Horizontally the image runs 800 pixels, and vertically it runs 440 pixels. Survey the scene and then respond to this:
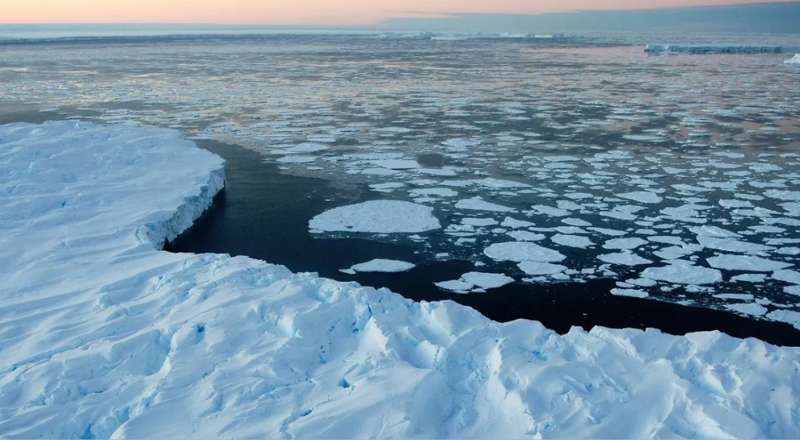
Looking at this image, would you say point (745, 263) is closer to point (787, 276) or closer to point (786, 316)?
point (787, 276)

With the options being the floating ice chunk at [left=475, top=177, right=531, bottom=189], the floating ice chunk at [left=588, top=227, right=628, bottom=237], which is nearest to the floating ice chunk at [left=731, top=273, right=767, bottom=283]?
the floating ice chunk at [left=588, top=227, right=628, bottom=237]

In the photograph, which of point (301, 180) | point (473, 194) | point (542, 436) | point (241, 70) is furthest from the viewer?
point (241, 70)

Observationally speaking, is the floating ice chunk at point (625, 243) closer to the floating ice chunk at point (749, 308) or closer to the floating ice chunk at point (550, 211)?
the floating ice chunk at point (550, 211)

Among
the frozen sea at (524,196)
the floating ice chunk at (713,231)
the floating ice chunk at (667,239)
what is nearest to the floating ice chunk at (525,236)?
the frozen sea at (524,196)

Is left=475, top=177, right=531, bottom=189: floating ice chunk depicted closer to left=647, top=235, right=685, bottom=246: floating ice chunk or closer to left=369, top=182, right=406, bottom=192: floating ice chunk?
left=369, top=182, right=406, bottom=192: floating ice chunk

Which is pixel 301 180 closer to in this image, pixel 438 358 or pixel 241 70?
pixel 438 358

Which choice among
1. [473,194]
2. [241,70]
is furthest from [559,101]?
[241,70]
